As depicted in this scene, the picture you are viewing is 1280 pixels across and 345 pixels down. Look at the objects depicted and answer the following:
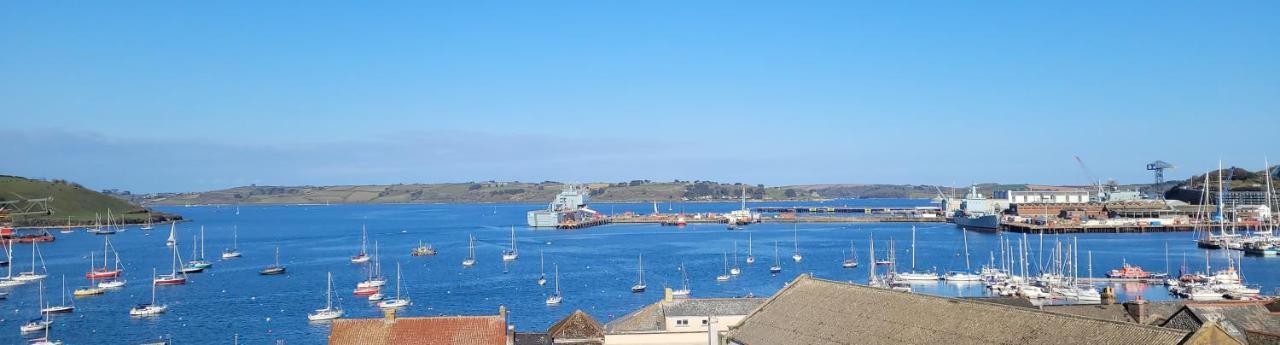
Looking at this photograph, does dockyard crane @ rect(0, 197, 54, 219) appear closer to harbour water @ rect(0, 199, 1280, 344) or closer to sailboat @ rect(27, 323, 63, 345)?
Answer: harbour water @ rect(0, 199, 1280, 344)

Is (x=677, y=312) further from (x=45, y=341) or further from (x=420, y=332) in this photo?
(x=45, y=341)

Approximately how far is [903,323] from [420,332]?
1239cm

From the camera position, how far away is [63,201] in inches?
7185

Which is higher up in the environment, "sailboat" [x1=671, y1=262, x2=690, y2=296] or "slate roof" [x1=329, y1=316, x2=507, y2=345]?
"slate roof" [x1=329, y1=316, x2=507, y2=345]

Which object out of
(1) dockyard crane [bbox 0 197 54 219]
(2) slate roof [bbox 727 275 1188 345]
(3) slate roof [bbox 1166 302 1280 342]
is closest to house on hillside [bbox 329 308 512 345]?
(2) slate roof [bbox 727 275 1188 345]

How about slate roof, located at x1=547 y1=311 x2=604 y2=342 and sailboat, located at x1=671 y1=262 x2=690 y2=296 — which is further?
sailboat, located at x1=671 y1=262 x2=690 y2=296

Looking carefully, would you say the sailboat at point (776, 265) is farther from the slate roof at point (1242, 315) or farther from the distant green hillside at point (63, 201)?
the distant green hillside at point (63, 201)

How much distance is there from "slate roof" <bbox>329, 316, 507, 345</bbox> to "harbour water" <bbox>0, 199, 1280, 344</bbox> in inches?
745

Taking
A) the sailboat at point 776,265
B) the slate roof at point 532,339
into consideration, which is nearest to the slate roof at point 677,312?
the slate roof at point 532,339

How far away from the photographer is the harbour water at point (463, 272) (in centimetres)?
5247

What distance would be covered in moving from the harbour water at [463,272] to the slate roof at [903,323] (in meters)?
23.4

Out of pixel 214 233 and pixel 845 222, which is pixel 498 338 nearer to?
pixel 214 233

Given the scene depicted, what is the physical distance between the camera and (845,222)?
172375mm

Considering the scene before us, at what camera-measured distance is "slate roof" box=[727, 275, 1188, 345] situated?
1698 centimetres
